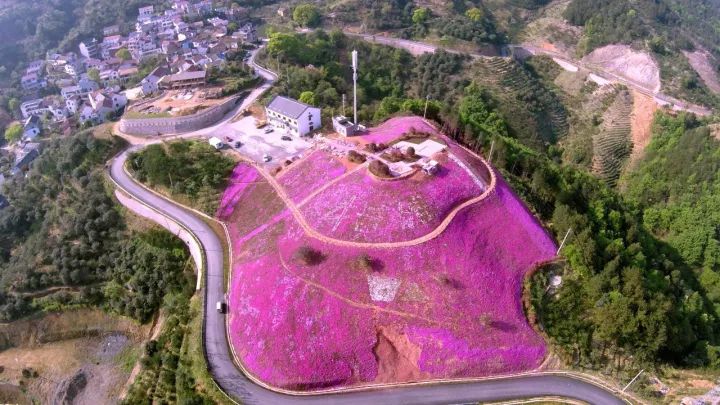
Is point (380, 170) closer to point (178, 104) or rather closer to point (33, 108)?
point (178, 104)

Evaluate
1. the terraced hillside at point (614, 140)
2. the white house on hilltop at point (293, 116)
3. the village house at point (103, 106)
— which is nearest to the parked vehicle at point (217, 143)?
the white house on hilltop at point (293, 116)

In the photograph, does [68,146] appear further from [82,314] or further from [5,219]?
[82,314]

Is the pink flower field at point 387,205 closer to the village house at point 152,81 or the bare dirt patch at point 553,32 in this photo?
the village house at point 152,81

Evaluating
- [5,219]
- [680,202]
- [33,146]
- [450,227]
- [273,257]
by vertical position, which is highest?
[450,227]

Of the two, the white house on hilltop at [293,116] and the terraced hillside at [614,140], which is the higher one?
the white house on hilltop at [293,116]

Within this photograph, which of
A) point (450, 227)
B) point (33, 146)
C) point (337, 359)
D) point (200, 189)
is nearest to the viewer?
→ point (337, 359)

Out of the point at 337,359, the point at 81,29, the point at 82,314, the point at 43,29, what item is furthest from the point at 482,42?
the point at 43,29

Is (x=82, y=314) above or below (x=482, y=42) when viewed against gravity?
below
